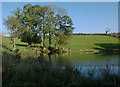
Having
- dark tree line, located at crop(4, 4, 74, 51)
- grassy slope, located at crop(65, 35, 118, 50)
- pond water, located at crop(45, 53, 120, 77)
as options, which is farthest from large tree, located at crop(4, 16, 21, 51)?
pond water, located at crop(45, 53, 120, 77)

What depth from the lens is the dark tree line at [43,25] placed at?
3039 centimetres

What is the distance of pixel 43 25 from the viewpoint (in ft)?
102

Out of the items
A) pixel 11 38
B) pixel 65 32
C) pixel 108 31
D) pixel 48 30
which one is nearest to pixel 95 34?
pixel 108 31

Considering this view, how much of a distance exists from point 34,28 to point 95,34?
30574mm

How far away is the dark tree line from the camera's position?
1196 inches

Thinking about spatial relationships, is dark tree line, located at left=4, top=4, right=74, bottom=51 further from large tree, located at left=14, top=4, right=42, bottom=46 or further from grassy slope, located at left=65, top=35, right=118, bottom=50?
grassy slope, located at left=65, top=35, right=118, bottom=50

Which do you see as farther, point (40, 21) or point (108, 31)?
point (108, 31)

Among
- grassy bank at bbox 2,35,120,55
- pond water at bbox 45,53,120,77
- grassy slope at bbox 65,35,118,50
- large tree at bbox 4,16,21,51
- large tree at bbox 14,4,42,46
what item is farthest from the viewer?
grassy slope at bbox 65,35,118,50

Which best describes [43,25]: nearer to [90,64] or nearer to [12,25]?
[12,25]

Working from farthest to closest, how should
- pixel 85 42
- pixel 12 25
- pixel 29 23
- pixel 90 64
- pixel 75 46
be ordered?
pixel 85 42
pixel 75 46
pixel 29 23
pixel 12 25
pixel 90 64

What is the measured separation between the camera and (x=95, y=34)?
5681cm

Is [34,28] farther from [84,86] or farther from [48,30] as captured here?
[84,86]

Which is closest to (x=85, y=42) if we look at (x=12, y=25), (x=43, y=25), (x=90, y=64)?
(x=43, y=25)

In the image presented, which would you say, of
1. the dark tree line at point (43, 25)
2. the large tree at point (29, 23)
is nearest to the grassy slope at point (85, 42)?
the dark tree line at point (43, 25)
